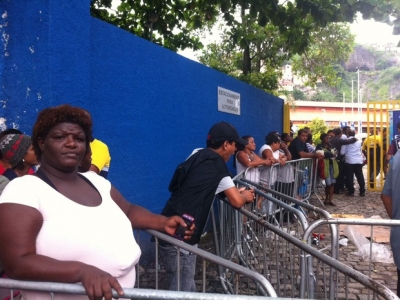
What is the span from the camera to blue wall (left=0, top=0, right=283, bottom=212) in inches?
158

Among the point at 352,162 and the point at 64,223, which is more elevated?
the point at 64,223

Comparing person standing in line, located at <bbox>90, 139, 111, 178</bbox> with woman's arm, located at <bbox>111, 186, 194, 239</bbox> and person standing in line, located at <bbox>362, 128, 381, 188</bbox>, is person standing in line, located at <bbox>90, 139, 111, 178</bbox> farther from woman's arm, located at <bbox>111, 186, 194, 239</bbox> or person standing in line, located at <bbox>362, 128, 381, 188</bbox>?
person standing in line, located at <bbox>362, 128, 381, 188</bbox>

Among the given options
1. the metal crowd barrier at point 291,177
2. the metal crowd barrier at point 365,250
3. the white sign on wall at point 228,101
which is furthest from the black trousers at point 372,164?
the metal crowd barrier at point 365,250

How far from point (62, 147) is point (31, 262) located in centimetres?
53

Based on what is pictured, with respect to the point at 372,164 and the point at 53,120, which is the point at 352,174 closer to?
the point at 372,164

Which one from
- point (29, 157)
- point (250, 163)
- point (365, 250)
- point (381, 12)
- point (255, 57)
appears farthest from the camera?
point (255, 57)

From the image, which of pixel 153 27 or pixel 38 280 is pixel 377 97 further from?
pixel 38 280

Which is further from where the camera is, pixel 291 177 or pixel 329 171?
pixel 329 171

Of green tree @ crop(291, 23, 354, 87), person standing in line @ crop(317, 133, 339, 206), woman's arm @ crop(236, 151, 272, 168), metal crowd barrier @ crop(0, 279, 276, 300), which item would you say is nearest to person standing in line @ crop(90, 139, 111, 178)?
metal crowd barrier @ crop(0, 279, 276, 300)

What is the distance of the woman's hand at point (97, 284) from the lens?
5.72 feet

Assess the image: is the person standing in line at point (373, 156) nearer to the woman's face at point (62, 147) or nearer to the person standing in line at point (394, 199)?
the person standing in line at point (394, 199)

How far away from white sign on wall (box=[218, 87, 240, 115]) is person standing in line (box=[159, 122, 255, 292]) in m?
4.74

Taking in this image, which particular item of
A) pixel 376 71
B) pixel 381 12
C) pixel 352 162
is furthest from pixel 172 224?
pixel 376 71

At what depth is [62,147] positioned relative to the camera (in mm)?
2098
